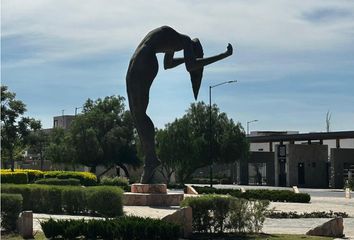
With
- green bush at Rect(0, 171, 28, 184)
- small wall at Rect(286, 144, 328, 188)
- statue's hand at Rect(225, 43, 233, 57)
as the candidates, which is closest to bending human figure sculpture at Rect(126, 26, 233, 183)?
statue's hand at Rect(225, 43, 233, 57)

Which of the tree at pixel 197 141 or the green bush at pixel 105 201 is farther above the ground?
the tree at pixel 197 141

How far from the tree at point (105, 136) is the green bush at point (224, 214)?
44.3 m

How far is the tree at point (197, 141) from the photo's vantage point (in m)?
60.0

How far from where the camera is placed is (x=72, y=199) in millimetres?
21031

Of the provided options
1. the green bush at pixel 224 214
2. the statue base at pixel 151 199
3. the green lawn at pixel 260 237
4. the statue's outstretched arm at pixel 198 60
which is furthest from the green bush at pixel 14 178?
the green lawn at pixel 260 237

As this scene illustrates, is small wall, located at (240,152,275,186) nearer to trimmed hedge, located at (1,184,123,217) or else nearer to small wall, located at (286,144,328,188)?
small wall, located at (286,144,328,188)

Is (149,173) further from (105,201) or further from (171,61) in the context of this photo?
(105,201)

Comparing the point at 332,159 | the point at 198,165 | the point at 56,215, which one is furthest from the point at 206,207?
the point at 332,159

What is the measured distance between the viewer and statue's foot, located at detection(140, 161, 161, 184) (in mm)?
26188

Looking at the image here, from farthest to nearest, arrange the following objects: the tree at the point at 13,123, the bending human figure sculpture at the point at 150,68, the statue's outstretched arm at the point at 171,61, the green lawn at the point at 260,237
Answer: the tree at the point at 13,123 → the statue's outstretched arm at the point at 171,61 → the bending human figure sculpture at the point at 150,68 → the green lawn at the point at 260,237

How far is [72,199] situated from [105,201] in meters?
1.19

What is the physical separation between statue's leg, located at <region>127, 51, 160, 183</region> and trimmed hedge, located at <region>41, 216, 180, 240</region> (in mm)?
12505

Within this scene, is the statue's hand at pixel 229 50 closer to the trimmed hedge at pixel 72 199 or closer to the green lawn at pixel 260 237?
the trimmed hedge at pixel 72 199

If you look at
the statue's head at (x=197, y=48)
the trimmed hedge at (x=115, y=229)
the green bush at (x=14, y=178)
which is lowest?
the trimmed hedge at (x=115, y=229)
